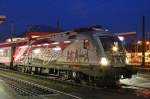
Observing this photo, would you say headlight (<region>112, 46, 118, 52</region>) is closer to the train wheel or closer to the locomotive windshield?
the locomotive windshield

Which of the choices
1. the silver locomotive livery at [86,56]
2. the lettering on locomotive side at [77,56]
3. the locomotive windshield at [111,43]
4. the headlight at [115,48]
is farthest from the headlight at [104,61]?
the lettering on locomotive side at [77,56]

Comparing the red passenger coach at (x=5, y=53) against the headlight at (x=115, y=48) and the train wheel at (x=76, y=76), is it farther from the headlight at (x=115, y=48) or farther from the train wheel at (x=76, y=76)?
the headlight at (x=115, y=48)

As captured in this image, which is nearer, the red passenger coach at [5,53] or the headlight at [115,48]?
the headlight at [115,48]

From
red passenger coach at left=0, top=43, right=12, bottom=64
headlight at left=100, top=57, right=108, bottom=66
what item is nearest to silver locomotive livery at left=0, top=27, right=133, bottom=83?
headlight at left=100, top=57, right=108, bottom=66

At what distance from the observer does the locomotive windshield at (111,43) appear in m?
20.7

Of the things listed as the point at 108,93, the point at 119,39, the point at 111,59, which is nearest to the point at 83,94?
the point at 108,93

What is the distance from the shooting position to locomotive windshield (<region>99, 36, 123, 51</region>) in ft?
68.0

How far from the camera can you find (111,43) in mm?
21047

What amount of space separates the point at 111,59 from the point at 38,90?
4603 millimetres

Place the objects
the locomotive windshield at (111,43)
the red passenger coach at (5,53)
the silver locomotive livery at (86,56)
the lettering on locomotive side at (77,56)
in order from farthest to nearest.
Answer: the red passenger coach at (5,53), the lettering on locomotive side at (77,56), the locomotive windshield at (111,43), the silver locomotive livery at (86,56)

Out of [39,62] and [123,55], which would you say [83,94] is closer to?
[123,55]

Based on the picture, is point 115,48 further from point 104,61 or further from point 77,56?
point 77,56

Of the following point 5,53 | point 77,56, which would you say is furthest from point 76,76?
point 5,53

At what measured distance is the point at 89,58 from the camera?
21.1m
